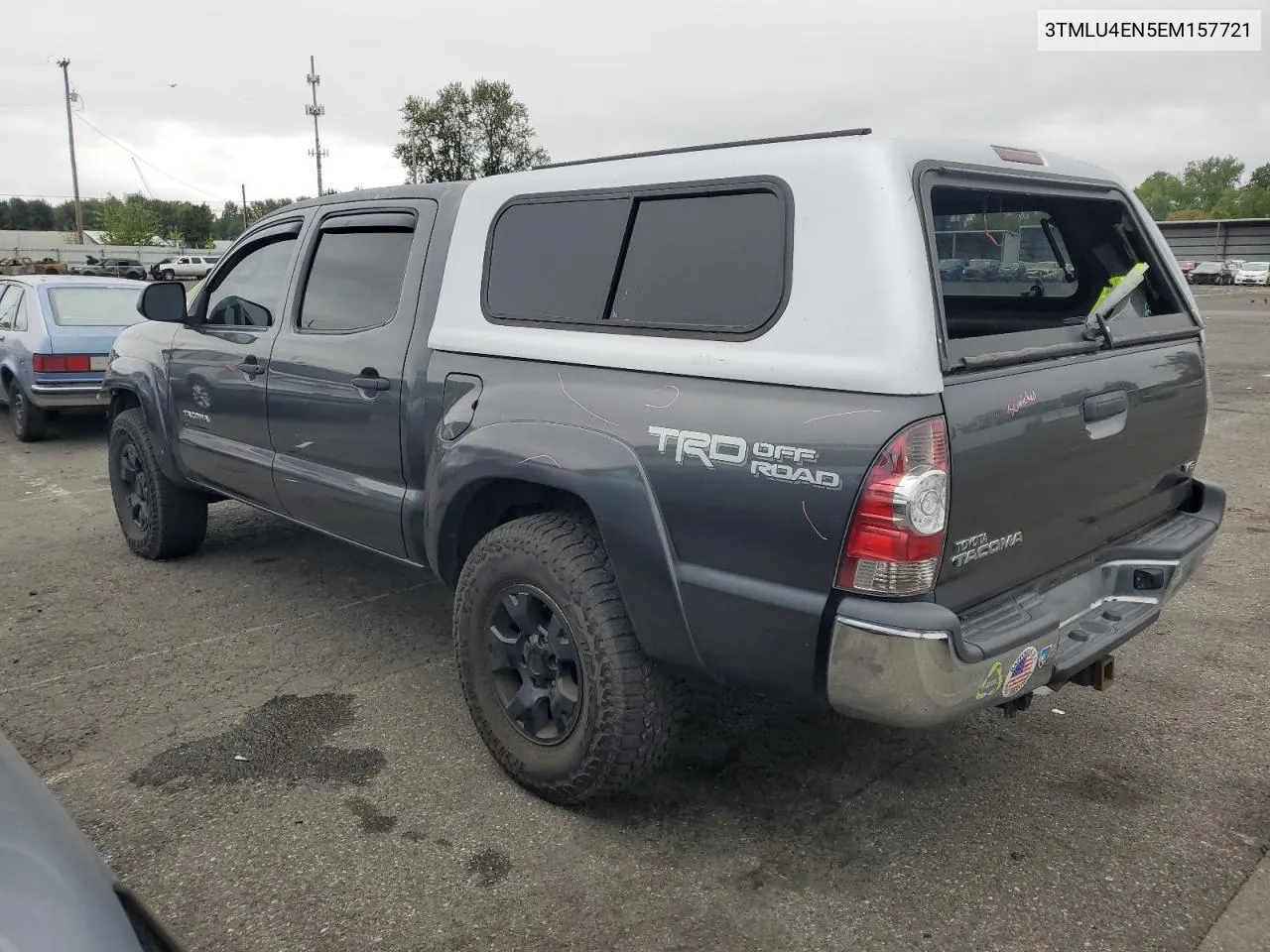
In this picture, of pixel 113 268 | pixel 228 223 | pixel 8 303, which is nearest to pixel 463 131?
pixel 113 268

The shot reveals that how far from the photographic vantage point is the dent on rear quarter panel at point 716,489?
7.63ft

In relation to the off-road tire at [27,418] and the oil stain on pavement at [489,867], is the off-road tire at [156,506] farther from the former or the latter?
the off-road tire at [27,418]

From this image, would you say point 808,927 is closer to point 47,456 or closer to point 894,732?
point 894,732

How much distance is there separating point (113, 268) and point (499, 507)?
47145mm

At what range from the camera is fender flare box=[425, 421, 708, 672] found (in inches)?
104

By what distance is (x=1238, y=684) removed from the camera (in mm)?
3828

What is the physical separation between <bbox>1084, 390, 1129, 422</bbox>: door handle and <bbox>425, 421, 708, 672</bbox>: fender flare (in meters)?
1.20

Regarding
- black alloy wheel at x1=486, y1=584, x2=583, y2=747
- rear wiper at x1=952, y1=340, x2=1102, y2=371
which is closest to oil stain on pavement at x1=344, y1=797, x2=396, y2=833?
black alloy wheel at x1=486, y1=584, x2=583, y2=747

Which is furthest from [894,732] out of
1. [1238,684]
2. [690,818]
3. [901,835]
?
[1238,684]

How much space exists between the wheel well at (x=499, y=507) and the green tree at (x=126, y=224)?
78052mm

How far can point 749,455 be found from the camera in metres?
2.43

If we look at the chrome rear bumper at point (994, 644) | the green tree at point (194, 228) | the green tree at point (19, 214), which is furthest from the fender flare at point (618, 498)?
the green tree at point (19, 214)

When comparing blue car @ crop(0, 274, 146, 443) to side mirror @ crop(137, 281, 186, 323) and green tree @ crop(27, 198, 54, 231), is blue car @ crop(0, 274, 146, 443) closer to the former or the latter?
side mirror @ crop(137, 281, 186, 323)

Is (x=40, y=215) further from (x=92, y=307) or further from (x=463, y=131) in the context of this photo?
(x=92, y=307)
